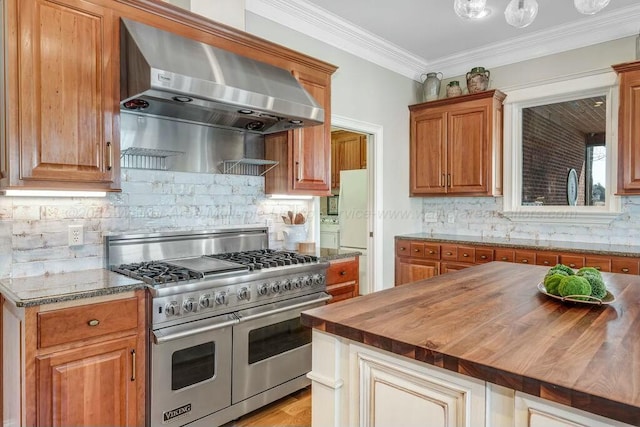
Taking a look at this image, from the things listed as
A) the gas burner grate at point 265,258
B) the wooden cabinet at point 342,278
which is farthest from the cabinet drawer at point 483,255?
the gas burner grate at point 265,258

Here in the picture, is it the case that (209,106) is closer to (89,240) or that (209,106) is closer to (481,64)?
(89,240)

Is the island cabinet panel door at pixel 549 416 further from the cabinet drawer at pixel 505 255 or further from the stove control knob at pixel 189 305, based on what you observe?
the cabinet drawer at pixel 505 255

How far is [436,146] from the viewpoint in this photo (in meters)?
4.50

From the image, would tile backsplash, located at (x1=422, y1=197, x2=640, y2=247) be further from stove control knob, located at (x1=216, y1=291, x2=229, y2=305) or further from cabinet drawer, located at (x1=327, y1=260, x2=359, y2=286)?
stove control knob, located at (x1=216, y1=291, x2=229, y2=305)

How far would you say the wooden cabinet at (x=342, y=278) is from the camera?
303 centimetres

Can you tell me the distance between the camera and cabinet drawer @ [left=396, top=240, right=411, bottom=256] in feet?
14.5

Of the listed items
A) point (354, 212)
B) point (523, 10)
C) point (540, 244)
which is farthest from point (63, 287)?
point (540, 244)

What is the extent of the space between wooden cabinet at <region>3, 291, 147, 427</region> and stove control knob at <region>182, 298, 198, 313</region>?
19 centimetres

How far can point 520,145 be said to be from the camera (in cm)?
426

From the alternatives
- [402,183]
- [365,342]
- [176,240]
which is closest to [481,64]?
[402,183]

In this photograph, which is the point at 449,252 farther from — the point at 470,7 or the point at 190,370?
the point at 190,370

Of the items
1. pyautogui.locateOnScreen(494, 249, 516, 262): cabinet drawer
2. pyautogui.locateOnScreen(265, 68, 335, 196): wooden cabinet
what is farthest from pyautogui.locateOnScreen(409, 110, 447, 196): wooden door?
pyautogui.locateOnScreen(265, 68, 335, 196): wooden cabinet

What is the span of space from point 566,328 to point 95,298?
1882 millimetres

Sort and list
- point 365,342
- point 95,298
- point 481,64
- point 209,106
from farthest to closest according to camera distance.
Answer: point 481,64 → point 209,106 → point 95,298 → point 365,342
